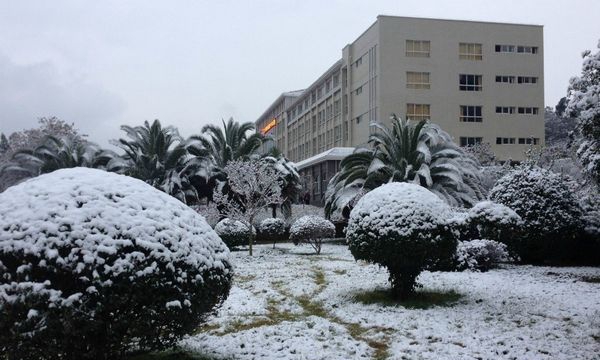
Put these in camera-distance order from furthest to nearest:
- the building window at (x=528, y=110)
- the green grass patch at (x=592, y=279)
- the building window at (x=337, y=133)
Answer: the building window at (x=337, y=133) < the building window at (x=528, y=110) < the green grass patch at (x=592, y=279)

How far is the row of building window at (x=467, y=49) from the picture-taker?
4994 centimetres

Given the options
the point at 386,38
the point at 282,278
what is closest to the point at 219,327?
the point at 282,278

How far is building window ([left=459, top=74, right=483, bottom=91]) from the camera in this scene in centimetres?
5066

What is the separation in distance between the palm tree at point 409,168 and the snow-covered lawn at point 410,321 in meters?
9.53

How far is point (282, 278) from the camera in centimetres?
1274

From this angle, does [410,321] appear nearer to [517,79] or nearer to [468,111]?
[468,111]

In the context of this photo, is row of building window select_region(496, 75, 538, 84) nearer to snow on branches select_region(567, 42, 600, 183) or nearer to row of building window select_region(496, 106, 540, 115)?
row of building window select_region(496, 106, 540, 115)

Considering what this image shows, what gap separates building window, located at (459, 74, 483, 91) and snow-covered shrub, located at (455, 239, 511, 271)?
3972 cm

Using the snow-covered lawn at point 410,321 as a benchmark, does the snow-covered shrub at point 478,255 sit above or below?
above

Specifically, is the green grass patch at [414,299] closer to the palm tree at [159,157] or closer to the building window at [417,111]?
the palm tree at [159,157]

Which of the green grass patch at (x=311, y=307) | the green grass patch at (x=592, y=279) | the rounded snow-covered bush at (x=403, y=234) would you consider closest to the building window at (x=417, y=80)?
the green grass patch at (x=592, y=279)

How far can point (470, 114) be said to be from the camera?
5066 cm

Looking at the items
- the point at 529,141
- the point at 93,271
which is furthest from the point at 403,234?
the point at 529,141

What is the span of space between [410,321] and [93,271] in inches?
195
